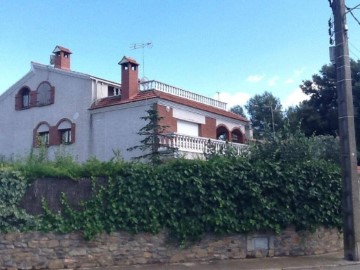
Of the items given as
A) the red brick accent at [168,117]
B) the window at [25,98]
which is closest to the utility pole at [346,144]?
the red brick accent at [168,117]

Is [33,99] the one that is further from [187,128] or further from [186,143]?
[186,143]

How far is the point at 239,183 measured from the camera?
11945mm

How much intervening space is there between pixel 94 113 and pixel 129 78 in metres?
2.85

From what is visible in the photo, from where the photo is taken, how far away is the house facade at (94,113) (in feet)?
75.6

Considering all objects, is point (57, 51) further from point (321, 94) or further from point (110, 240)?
point (110, 240)

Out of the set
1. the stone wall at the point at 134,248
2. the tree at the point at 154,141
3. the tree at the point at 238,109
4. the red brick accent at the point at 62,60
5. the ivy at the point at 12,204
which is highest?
the tree at the point at 238,109

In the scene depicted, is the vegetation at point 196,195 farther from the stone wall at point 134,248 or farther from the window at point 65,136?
the window at point 65,136

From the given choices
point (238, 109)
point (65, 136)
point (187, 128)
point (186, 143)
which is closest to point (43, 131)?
point (65, 136)

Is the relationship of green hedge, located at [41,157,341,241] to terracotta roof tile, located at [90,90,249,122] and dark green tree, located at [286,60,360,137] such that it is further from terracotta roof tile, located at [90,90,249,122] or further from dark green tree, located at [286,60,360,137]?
dark green tree, located at [286,60,360,137]

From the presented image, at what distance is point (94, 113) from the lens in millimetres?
24750

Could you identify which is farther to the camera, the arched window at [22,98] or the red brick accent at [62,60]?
the arched window at [22,98]

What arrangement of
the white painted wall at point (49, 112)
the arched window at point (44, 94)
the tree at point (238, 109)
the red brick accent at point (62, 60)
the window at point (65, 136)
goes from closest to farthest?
the white painted wall at point (49, 112)
the window at point (65, 136)
the arched window at point (44, 94)
the red brick accent at point (62, 60)
the tree at point (238, 109)

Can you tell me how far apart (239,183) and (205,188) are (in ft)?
3.15

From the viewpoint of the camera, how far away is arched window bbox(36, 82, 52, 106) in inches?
1059
